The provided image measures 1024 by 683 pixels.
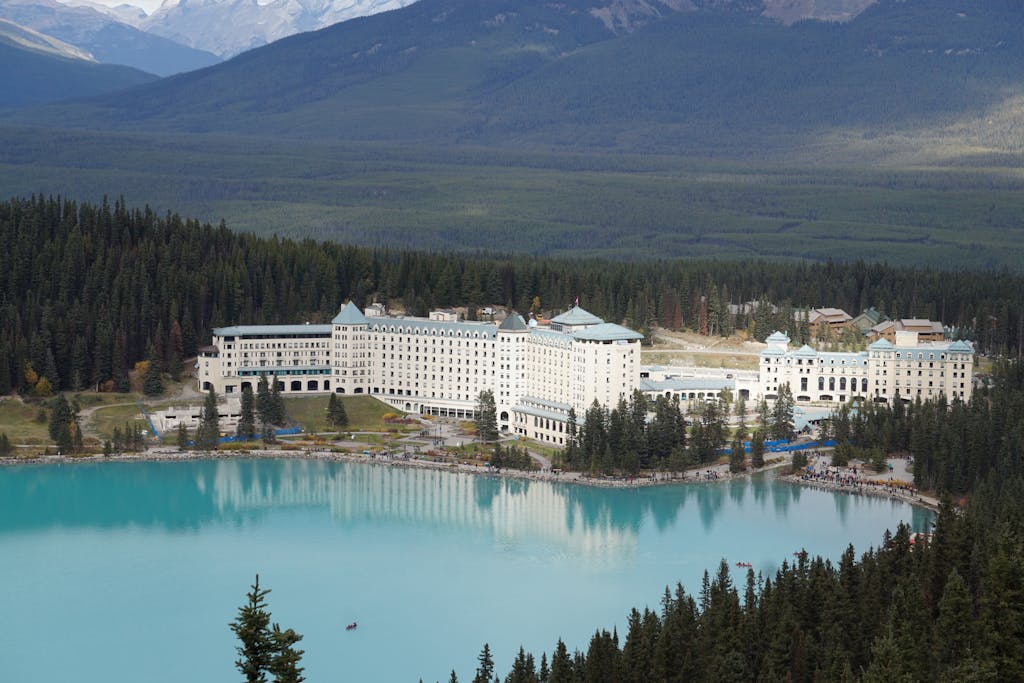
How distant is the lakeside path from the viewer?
216 ft

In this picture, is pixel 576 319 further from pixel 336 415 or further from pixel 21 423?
pixel 21 423

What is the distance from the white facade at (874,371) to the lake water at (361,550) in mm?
12268

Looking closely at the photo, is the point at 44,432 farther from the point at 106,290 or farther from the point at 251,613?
the point at 251,613

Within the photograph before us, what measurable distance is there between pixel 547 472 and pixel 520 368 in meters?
9.06

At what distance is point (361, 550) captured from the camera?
61031 millimetres

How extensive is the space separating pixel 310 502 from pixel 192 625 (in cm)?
1595

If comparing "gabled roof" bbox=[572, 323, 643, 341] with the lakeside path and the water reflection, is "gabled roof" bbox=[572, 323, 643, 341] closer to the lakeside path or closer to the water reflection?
the lakeside path

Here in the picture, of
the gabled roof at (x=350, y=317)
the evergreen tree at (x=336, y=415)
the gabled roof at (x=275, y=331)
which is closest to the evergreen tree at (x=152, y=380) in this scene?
the gabled roof at (x=275, y=331)

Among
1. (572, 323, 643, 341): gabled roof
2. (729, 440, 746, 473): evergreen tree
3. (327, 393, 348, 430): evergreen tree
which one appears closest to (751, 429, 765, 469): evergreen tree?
(729, 440, 746, 473): evergreen tree

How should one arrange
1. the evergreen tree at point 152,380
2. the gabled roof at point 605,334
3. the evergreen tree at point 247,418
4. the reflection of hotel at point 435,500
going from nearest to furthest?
the reflection of hotel at point 435,500 < the gabled roof at point 605,334 < the evergreen tree at point 247,418 < the evergreen tree at point 152,380

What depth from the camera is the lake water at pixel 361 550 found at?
5081cm

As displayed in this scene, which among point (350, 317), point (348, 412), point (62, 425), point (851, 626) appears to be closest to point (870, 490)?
point (851, 626)

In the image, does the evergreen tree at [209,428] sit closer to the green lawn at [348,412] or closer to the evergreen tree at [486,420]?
the green lawn at [348,412]

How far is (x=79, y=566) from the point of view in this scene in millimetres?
59000
